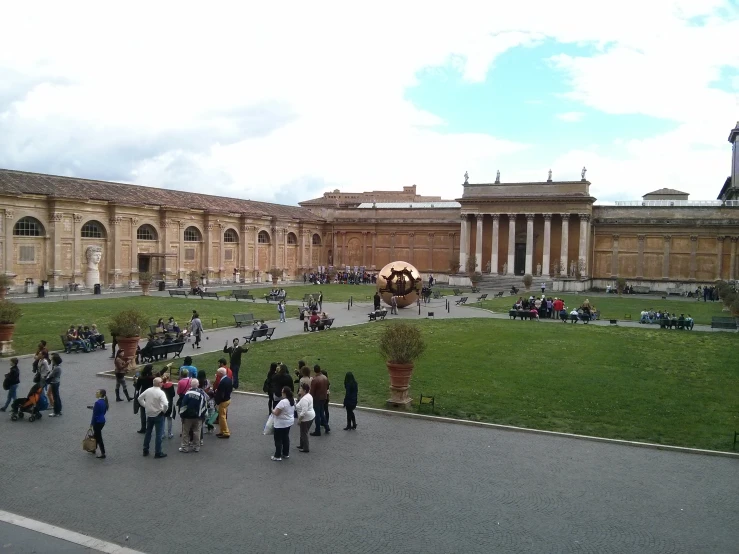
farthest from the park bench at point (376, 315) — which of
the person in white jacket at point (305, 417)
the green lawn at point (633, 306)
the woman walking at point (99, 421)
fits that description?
the woman walking at point (99, 421)

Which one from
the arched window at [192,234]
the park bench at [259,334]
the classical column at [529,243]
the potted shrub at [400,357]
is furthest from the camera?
the classical column at [529,243]

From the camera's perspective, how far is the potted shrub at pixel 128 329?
18.7 meters

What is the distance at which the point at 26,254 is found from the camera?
1732 inches

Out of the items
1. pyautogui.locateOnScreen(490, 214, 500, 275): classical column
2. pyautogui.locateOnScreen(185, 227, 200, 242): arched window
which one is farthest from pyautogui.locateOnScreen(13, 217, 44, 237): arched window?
pyautogui.locateOnScreen(490, 214, 500, 275): classical column

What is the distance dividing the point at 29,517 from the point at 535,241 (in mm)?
61220

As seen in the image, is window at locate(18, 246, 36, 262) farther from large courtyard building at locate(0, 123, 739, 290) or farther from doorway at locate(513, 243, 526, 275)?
doorway at locate(513, 243, 526, 275)

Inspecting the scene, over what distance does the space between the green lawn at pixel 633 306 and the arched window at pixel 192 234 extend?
1020 inches

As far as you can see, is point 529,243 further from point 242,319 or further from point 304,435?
point 304,435

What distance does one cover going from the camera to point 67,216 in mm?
45906

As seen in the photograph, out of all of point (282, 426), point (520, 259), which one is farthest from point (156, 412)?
point (520, 259)

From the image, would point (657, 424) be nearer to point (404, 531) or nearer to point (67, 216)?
point (404, 531)

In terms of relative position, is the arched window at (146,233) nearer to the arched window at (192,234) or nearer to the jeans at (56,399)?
the arched window at (192,234)

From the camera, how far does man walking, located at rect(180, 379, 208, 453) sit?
1177cm

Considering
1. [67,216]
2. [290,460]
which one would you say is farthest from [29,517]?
[67,216]
